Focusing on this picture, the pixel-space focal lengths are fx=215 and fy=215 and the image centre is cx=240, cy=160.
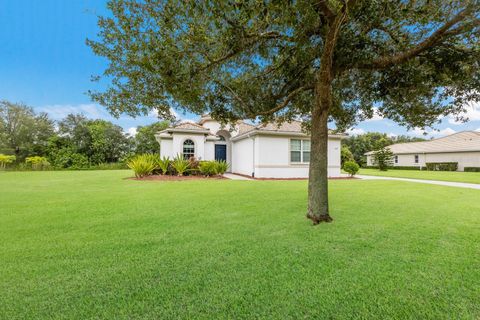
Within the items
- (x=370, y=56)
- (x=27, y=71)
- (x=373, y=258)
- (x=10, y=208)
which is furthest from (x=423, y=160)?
(x=27, y=71)

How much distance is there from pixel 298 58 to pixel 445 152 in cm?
3558

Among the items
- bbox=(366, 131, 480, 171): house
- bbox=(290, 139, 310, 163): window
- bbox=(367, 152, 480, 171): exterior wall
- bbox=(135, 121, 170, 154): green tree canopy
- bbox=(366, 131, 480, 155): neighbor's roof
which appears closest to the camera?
bbox=(290, 139, 310, 163): window

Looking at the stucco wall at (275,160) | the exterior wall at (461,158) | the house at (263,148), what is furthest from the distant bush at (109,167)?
the exterior wall at (461,158)

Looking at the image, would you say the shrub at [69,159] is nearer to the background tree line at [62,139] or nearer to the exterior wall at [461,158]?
the background tree line at [62,139]

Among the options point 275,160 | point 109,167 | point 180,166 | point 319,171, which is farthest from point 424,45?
point 109,167

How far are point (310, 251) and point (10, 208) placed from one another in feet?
25.4

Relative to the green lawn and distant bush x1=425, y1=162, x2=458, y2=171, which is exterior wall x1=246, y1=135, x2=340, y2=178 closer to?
the green lawn

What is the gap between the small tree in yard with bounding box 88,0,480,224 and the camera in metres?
3.92

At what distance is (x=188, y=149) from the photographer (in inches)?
672

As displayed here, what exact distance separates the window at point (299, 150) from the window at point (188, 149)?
7.69 meters

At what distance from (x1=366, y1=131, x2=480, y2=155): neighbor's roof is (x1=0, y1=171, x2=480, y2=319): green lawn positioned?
32.2 meters

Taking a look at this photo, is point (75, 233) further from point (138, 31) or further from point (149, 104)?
point (138, 31)

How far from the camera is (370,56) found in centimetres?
537

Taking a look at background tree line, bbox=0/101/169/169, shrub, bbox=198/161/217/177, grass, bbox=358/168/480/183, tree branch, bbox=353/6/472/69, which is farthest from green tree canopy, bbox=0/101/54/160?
grass, bbox=358/168/480/183
